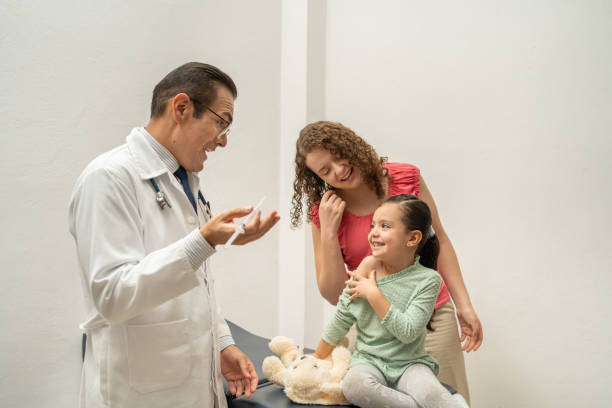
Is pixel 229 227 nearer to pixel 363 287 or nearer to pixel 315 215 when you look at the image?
pixel 363 287

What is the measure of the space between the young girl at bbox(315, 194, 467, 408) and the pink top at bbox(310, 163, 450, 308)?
0.22m

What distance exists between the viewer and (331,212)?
7.05 feet

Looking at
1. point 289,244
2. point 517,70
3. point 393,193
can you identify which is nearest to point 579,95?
point 517,70

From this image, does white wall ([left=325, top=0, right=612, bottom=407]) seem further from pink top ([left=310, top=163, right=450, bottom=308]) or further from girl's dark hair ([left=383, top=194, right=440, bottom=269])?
girl's dark hair ([left=383, top=194, right=440, bottom=269])

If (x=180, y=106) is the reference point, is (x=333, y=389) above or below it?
below

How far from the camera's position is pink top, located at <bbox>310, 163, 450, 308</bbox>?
2180 millimetres

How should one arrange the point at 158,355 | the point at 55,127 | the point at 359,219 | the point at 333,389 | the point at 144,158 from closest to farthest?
1. the point at 158,355
2. the point at 144,158
3. the point at 333,389
4. the point at 359,219
5. the point at 55,127

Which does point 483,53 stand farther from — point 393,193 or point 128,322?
point 128,322

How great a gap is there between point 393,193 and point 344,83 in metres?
1.72

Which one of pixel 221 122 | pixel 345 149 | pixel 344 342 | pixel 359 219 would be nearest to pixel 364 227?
pixel 359 219

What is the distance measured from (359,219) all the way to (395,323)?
24.3 inches

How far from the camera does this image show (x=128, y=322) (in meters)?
1.53

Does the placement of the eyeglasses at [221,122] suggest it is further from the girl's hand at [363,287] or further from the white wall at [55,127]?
the white wall at [55,127]

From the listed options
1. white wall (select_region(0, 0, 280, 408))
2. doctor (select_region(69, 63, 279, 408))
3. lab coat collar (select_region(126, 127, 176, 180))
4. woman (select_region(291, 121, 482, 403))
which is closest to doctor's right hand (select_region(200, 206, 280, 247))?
doctor (select_region(69, 63, 279, 408))
